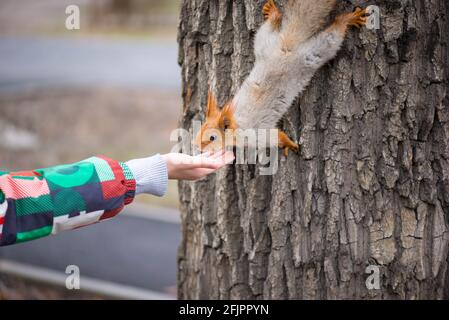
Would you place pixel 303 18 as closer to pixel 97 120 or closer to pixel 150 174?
pixel 150 174

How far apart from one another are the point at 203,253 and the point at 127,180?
102cm

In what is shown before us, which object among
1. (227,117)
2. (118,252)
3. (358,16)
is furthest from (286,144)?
(118,252)

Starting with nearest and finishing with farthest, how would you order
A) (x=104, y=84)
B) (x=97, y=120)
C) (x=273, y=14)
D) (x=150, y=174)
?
1. (x=150, y=174)
2. (x=273, y=14)
3. (x=97, y=120)
4. (x=104, y=84)

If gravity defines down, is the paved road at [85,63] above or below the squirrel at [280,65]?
above

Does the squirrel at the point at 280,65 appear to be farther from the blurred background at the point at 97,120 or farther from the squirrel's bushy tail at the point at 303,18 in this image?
the blurred background at the point at 97,120

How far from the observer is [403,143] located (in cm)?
248

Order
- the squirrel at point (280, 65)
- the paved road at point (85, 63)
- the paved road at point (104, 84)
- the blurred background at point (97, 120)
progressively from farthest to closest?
1. the paved road at point (85, 63)
2. the paved road at point (104, 84)
3. the blurred background at point (97, 120)
4. the squirrel at point (280, 65)

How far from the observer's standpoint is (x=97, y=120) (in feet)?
27.3

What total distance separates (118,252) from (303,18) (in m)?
3.76

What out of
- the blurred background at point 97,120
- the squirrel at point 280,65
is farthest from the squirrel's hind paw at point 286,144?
the blurred background at point 97,120

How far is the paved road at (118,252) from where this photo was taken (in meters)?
5.07

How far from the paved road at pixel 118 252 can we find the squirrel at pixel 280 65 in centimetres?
272
